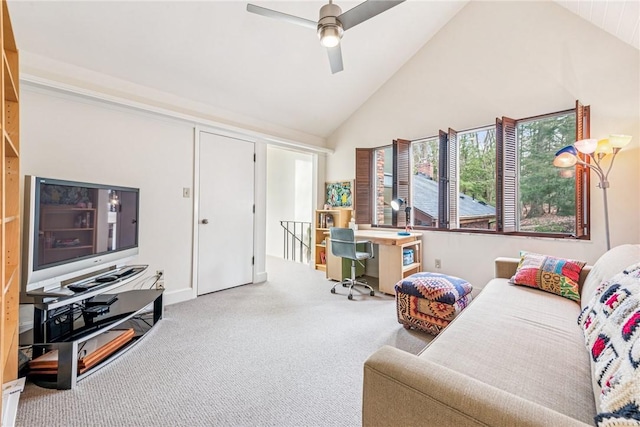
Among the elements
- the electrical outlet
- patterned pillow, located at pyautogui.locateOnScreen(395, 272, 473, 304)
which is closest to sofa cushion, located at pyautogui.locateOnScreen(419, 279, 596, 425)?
patterned pillow, located at pyautogui.locateOnScreen(395, 272, 473, 304)

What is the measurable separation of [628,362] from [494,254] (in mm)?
2880

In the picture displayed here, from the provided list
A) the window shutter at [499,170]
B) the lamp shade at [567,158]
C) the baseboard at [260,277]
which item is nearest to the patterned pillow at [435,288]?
the window shutter at [499,170]

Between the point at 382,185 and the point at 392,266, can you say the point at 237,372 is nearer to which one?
the point at 392,266

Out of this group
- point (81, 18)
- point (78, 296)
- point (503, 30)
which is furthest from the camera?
point (503, 30)

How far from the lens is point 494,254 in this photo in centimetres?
326

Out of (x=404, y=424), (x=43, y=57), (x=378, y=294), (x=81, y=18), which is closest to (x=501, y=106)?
(x=378, y=294)

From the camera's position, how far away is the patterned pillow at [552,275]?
6.49 ft

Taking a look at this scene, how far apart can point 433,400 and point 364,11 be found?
2.26 metres

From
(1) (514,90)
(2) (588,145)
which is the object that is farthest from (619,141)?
(1) (514,90)

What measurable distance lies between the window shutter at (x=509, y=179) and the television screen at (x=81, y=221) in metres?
3.92

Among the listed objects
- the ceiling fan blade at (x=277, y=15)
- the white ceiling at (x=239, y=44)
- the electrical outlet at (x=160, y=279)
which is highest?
the white ceiling at (x=239, y=44)

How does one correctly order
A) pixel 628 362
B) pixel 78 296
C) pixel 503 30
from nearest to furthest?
1. pixel 628 362
2. pixel 78 296
3. pixel 503 30

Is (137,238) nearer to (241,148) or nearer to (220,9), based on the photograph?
(241,148)

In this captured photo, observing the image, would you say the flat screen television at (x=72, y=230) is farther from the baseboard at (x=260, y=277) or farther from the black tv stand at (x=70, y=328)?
the baseboard at (x=260, y=277)
